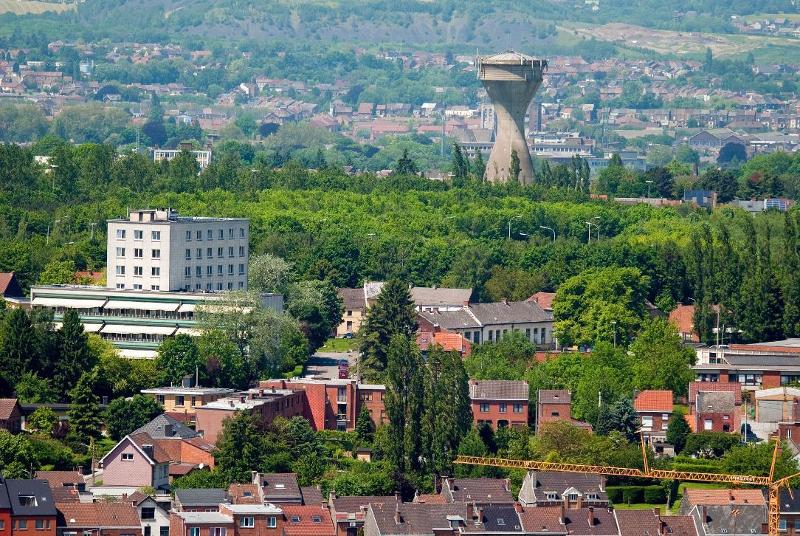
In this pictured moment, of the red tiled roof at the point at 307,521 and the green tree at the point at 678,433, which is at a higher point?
the red tiled roof at the point at 307,521

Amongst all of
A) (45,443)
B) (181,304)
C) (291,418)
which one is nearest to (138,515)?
(45,443)

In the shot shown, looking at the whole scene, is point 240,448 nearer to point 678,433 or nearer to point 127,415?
point 127,415

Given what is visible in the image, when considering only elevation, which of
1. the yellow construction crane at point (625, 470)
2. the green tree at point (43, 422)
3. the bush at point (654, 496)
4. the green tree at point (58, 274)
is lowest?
the green tree at point (58, 274)

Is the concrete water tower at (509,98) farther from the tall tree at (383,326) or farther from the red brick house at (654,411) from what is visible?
the red brick house at (654,411)

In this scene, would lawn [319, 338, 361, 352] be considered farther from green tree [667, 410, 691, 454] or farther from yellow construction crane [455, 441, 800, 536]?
yellow construction crane [455, 441, 800, 536]

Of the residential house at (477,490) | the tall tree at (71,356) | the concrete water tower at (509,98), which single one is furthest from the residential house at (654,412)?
the concrete water tower at (509,98)

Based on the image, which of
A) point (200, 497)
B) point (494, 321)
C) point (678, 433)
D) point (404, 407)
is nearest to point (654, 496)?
point (678, 433)

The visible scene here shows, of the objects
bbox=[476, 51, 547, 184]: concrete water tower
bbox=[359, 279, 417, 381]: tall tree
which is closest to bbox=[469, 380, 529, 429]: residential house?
bbox=[359, 279, 417, 381]: tall tree
